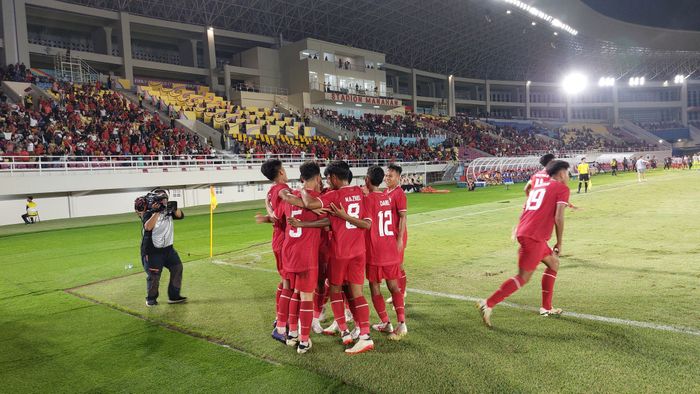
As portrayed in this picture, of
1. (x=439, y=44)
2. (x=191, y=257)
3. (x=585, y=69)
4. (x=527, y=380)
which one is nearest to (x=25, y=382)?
(x=527, y=380)

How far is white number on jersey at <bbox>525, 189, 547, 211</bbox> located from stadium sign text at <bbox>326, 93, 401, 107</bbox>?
48723 mm

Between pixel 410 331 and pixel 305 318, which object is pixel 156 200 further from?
pixel 410 331

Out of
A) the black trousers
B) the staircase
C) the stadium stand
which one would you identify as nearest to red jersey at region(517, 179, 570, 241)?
the black trousers

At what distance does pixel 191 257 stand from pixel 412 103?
66173 mm

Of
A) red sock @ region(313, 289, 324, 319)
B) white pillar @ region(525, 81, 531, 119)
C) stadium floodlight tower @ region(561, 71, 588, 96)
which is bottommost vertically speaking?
red sock @ region(313, 289, 324, 319)

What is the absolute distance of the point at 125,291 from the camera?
27.4 ft

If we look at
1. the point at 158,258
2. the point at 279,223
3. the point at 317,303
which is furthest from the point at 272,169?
the point at 158,258

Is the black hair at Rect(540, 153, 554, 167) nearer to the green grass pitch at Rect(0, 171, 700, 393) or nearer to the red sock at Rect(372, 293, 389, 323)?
the green grass pitch at Rect(0, 171, 700, 393)

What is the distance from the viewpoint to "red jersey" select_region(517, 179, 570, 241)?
224 inches

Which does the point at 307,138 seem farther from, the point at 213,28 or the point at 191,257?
the point at 191,257

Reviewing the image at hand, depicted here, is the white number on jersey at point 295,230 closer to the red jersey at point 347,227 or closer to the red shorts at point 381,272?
the red jersey at point 347,227

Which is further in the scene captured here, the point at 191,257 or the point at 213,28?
the point at 213,28

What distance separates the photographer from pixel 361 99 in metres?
57.2

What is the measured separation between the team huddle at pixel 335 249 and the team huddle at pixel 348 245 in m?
0.01
